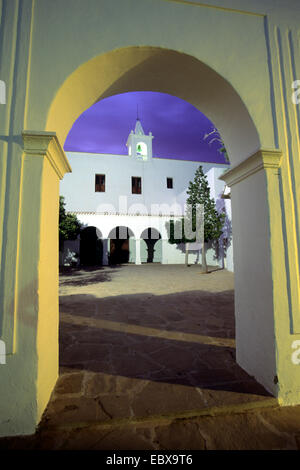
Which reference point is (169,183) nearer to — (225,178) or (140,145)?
(140,145)

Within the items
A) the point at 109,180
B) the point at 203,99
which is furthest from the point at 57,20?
the point at 109,180

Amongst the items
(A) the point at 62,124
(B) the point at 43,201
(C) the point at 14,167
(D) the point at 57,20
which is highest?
(D) the point at 57,20

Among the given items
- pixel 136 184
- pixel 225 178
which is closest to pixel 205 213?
pixel 136 184

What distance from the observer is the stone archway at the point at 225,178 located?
202 centimetres

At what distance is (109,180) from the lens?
19.8 m

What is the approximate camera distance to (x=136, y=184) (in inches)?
804

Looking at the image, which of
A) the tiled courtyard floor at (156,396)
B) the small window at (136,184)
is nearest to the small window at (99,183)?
the small window at (136,184)

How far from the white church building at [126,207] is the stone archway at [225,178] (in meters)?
14.2

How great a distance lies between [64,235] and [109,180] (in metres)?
8.46

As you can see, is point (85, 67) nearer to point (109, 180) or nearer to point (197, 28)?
point (197, 28)

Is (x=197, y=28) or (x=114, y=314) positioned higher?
A: (x=197, y=28)

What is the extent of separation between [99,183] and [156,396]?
62.2ft

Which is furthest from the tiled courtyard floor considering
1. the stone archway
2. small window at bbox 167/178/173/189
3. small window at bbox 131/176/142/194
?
small window at bbox 167/178/173/189

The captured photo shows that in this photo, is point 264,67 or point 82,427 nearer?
point 82,427
